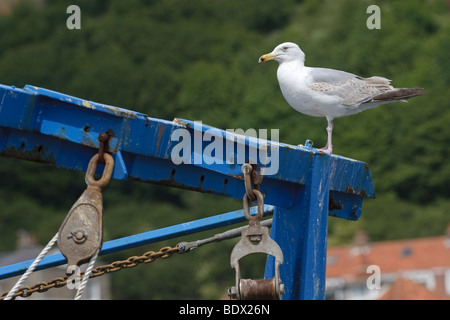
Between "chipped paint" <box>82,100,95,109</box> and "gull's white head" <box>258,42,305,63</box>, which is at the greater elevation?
"gull's white head" <box>258,42,305,63</box>

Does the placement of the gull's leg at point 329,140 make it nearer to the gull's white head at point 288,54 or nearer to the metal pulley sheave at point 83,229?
the gull's white head at point 288,54

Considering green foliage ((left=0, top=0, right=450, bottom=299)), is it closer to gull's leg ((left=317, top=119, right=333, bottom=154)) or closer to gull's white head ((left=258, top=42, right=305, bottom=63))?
gull's white head ((left=258, top=42, right=305, bottom=63))

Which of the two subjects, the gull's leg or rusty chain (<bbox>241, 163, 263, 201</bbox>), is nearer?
rusty chain (<bbox>241, 163, 263, 201</bbox>)

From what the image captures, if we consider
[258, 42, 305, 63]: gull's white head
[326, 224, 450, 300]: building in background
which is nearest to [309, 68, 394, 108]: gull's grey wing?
[258, 42, 305, 63]: gull's white head

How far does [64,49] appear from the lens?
14012 centimetres

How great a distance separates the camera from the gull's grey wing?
37.6 feet

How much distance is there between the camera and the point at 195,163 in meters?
7.45

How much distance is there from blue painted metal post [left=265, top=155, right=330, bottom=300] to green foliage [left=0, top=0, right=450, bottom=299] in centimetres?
7498

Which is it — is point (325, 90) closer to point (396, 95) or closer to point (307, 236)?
point (396, 95)

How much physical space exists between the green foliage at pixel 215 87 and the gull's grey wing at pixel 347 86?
71.3 m

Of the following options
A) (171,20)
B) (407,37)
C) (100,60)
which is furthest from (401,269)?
(171,20)

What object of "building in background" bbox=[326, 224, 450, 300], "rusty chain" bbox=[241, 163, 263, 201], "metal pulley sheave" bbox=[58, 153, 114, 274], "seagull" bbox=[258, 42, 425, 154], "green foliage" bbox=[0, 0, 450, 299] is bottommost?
"metal pulley sheave" bbox=[58, 153, 114, 274]

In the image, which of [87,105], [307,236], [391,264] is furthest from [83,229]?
[391,264]

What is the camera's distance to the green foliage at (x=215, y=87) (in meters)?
99.1
